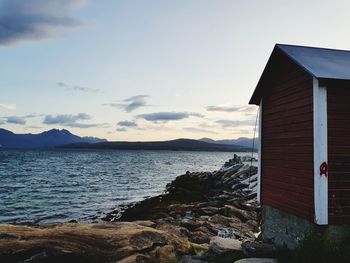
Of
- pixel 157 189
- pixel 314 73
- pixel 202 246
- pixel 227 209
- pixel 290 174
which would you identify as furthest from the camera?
pixel 157 189

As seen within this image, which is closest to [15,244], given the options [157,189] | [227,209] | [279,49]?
[279,49]

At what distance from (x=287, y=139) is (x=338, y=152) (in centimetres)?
202

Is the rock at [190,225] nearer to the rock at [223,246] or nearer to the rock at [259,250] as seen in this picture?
the rock at [223,246]

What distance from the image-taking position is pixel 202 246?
44.4 ft

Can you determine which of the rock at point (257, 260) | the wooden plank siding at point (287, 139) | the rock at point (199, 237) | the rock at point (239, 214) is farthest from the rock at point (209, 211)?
the rock at point (257, 260)

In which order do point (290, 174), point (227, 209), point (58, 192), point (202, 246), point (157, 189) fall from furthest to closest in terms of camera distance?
point (157, 189) → point (58, 192) → point (227, 209) → point (202, 246) → point (290, 174)

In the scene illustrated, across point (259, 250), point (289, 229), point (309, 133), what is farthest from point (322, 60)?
point (259, 250)

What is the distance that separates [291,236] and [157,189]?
3583cm

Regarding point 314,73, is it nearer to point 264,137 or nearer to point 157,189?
point 264,137

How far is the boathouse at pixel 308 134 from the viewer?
9.82 m

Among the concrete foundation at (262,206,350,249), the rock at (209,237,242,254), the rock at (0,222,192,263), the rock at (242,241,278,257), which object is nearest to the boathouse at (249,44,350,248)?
the concrete foundation at (262,206,350,249)

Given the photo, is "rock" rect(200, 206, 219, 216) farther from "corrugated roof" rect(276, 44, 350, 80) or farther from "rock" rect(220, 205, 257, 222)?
"corrugated roof" rect(276, 44, 350, 80)

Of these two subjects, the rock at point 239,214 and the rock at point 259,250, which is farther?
the rock at point 239,214

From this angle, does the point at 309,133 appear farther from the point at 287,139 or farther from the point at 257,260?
the point at 257,260
